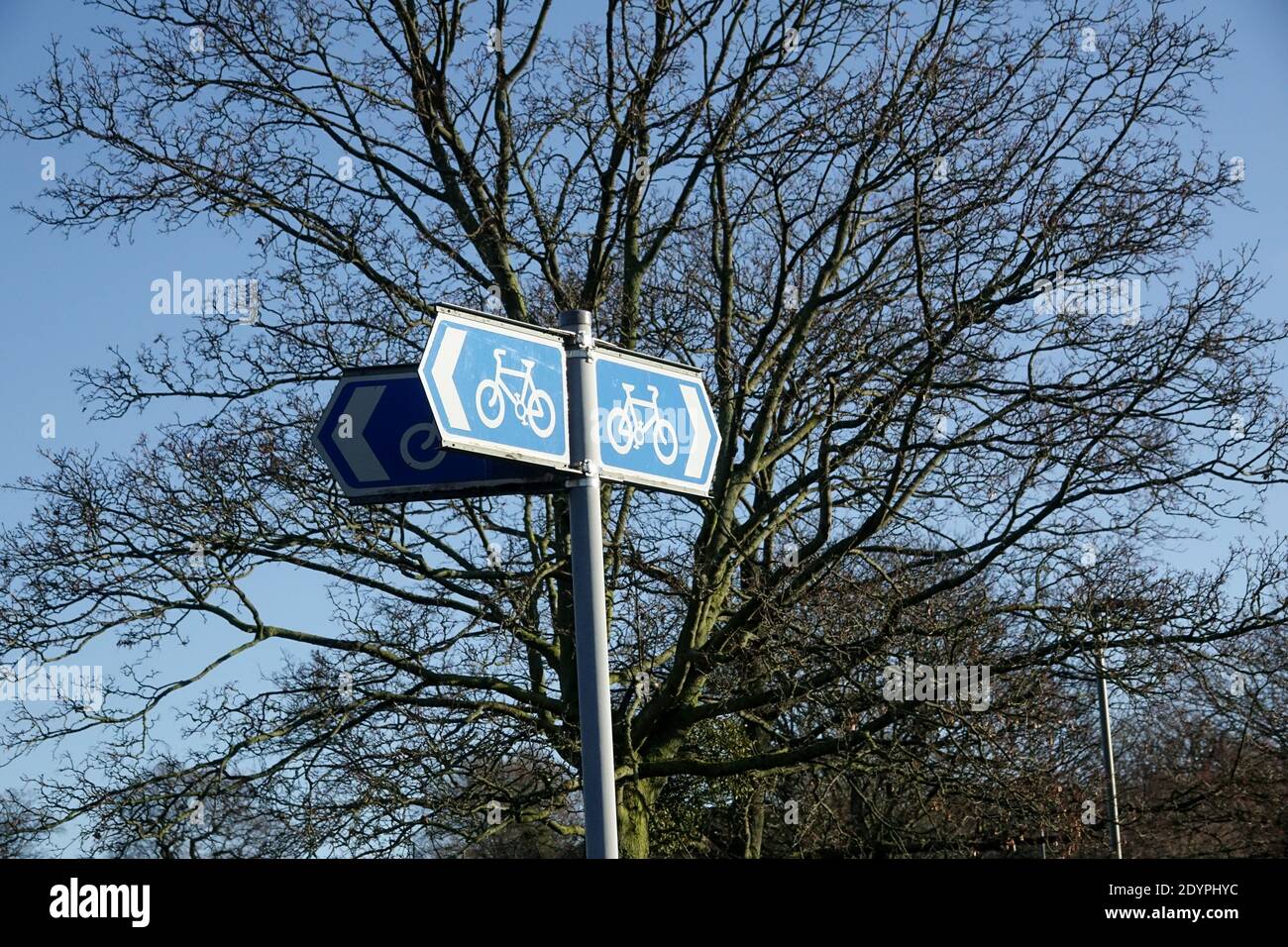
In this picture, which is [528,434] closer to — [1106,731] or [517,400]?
[517,400]

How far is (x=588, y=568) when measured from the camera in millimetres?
3957

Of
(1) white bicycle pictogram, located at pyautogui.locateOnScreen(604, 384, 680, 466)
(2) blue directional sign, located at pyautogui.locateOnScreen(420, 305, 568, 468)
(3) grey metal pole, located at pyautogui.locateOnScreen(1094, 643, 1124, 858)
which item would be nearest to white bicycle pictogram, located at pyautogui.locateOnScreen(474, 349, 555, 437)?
(2) blue directional sign, located at pyautogui.locateOnScreen(420, 305, 568, 468)

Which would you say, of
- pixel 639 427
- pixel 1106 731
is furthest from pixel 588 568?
pixel 1106 731

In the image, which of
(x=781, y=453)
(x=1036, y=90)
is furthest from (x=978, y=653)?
(x=1036, y=90)

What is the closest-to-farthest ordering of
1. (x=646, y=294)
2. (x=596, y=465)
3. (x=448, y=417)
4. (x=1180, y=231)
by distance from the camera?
(x=448, y=417) < (x=596, y=465) < (x=1180, y=231) < (x=646, y=294)

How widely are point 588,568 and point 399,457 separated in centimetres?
60

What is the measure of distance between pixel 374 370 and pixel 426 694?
799cm

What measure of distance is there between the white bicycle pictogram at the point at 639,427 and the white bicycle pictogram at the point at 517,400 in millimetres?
242

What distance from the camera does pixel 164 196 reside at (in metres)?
11.3

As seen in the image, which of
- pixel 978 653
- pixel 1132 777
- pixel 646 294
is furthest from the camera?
pixel 1132 777

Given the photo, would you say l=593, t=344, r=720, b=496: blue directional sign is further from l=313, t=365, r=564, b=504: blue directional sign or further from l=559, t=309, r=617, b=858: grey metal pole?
l=313, t=365, r=564, b=504: blue directional sign

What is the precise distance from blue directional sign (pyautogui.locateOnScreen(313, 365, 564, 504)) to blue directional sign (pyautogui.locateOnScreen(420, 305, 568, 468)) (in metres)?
0.09

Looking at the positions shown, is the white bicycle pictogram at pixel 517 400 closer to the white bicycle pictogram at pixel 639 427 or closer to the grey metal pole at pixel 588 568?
the grey metal pole at pixel 588 568
